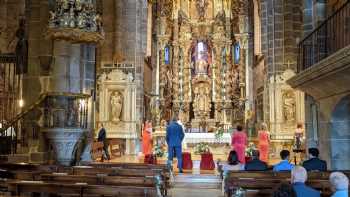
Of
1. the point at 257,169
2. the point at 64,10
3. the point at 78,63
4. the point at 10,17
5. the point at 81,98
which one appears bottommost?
the point at 257,169

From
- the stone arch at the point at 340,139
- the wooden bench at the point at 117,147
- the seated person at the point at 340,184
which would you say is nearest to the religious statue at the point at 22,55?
the wooden bench at the point at 117,147

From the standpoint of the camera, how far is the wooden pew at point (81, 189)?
5516 millimetres

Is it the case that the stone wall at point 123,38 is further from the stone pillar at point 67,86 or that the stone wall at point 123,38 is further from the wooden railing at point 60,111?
the wooden railing at point 60,111

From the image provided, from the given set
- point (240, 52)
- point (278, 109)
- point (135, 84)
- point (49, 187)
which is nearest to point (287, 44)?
point (278, 109)

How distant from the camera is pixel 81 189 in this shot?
579cm

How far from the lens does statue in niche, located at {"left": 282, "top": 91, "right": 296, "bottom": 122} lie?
64.8 feet

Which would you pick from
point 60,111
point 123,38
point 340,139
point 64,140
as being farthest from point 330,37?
point 123,38

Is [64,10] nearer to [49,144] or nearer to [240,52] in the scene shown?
[49,144]

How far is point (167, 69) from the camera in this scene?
1251 inches

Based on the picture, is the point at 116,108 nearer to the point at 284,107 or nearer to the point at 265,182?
the point at 284,107

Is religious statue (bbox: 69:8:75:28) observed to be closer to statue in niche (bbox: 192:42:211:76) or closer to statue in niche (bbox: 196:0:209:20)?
statue in niche (bbox: 192:42:211:76)

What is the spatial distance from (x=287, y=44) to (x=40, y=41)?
11869mm

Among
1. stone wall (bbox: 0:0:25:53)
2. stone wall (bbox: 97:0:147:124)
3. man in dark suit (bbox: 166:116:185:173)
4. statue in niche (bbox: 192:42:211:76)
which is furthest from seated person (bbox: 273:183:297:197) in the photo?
Answer: statue in niche (bbox: 192:42:211:76)

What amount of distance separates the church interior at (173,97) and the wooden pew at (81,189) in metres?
0.02
